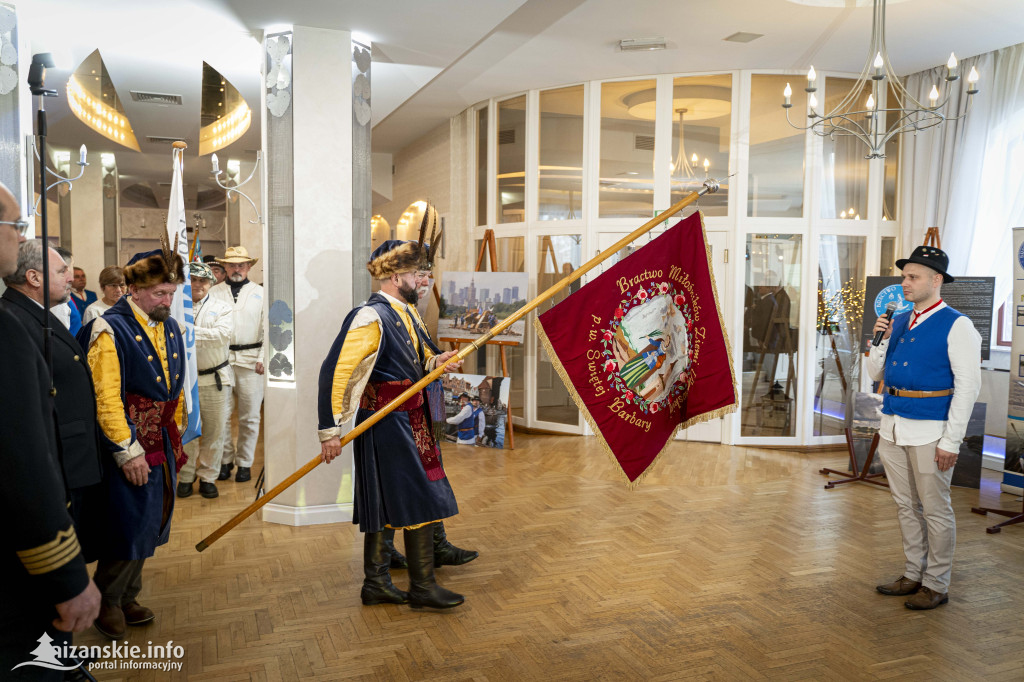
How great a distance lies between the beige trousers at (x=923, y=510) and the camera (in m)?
3.43

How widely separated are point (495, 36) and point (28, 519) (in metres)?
5.34

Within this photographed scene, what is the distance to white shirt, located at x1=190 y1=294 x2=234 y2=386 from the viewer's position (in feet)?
17.7

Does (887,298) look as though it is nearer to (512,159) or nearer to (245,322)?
(512,159)

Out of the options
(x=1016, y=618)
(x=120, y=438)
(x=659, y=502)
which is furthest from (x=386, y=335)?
(x=1016, y=618)

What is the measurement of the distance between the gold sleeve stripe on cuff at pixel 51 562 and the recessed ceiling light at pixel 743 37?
586 centimetres

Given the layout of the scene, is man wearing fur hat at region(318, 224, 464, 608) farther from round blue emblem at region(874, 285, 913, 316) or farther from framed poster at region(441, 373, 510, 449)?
round blue emblem at region(874, 285, 913, 316)

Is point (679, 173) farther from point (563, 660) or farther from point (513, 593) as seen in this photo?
point (563, 660)

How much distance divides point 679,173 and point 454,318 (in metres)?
2.63

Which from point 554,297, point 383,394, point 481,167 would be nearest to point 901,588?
point 383,394

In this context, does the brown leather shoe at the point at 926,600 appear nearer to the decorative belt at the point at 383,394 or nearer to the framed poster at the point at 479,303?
the decorative belt at the point at 383,394

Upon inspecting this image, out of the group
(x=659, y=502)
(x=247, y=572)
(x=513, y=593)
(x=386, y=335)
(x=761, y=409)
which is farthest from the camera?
(x=761, y=409)

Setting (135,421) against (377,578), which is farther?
(377,578)

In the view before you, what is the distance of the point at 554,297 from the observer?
7.43 metres

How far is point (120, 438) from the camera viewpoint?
9.59ft
